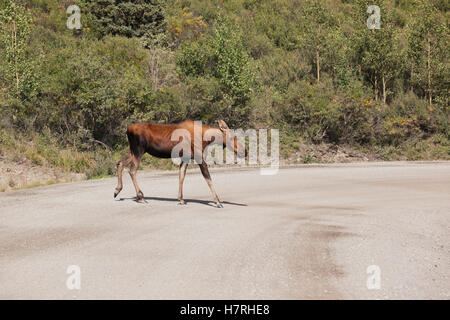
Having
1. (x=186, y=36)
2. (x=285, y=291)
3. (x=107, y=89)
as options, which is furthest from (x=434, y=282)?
(x=186, y=36)

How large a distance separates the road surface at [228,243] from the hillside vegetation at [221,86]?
8597mm

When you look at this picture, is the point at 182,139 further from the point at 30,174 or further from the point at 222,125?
the point at 30,174

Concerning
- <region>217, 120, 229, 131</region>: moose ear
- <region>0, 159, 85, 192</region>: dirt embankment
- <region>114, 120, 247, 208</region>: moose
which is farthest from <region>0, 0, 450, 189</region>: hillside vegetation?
<region>217, 120, 229, 131</region>: moose ear

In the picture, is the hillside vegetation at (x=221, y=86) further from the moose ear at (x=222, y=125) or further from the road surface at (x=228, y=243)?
the moose ear at (x=222, y=125)

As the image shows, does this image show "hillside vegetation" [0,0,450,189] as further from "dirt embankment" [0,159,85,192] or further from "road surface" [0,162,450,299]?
"road surface" [0,162,450,299]

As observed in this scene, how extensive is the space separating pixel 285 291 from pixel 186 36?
147ft

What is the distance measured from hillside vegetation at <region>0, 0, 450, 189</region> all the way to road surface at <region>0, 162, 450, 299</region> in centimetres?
860

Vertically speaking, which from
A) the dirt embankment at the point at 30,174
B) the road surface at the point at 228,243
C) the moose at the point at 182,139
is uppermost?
the moose at the point at 182,139

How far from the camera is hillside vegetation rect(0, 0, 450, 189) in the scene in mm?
26188

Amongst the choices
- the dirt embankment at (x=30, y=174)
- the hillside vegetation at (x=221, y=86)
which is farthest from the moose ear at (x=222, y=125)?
the dirt embankment at (x=30, y=174)

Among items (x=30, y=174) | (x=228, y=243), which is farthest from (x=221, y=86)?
(x=228, y=243)

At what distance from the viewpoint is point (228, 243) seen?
8.20 metres

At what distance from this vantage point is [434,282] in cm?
607

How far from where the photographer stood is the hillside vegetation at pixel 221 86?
26.2m
